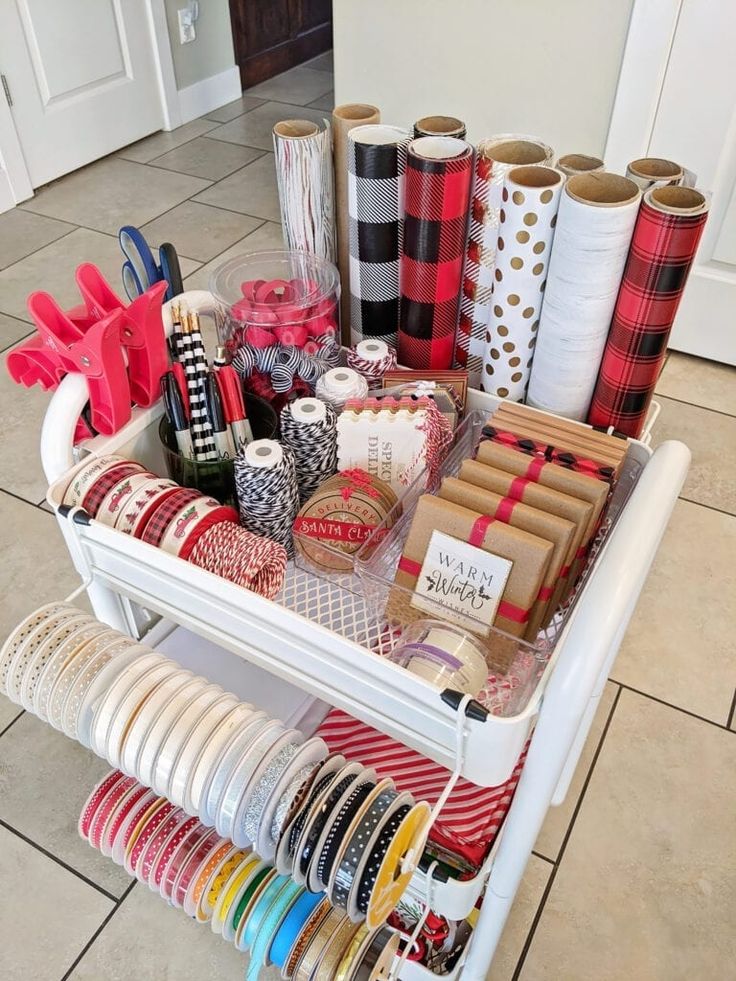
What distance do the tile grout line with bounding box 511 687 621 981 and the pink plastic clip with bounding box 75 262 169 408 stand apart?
888 mm

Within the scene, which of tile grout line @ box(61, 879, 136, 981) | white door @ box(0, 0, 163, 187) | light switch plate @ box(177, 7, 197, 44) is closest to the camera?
tile grout line @ box(61, 879, 136, 981)

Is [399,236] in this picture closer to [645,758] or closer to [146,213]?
[645,758]

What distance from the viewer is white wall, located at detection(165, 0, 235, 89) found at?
3.22 m

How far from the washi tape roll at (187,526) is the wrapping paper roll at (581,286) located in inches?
15.6

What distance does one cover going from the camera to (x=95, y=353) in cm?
81

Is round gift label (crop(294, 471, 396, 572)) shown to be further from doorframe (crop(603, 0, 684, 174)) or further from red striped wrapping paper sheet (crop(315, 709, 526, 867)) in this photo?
doorframe (crop(603, 0, 684, 174))

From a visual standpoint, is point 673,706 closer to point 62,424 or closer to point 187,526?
point 187,526

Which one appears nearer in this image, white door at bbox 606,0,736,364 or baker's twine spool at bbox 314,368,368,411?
baker's twine spool at bbox 314,368,368,411

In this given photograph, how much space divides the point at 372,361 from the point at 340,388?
0.20 feet

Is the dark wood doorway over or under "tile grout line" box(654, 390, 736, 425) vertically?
over

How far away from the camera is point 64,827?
4.08 ft

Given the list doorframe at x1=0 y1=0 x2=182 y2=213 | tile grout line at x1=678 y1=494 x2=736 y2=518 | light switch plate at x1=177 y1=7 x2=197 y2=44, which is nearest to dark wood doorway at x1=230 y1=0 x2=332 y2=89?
light switch plate at x1=177 y1=7 x2=197 y2=44

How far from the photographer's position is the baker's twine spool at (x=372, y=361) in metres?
0.95

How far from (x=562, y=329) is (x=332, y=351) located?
28 centimetres
